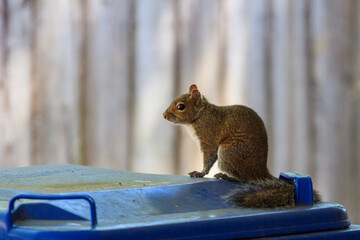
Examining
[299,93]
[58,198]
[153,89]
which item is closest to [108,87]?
[153,89]

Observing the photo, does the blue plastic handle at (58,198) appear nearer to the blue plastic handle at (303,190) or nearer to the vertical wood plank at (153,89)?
the blue plastic handle at (303,190)

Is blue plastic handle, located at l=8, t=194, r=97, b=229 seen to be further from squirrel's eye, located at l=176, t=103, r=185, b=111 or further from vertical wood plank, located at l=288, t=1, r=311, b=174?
vertical wood plank, located at l=288, t=1, r=311, b=174

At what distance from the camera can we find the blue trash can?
1.26m

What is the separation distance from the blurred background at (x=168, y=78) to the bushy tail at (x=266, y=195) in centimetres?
136

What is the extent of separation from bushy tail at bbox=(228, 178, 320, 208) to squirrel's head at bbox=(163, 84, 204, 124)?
78 cm

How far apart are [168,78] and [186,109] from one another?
2.16 feet

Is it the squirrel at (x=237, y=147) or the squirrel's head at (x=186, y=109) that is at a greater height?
the squirrel's head at (x=186, y=109)

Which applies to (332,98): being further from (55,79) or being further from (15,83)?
(15,83)

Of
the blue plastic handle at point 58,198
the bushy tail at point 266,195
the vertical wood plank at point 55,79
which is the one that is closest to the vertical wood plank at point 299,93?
the vertical wood plank at point 55,79

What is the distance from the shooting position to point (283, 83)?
2.96 meters

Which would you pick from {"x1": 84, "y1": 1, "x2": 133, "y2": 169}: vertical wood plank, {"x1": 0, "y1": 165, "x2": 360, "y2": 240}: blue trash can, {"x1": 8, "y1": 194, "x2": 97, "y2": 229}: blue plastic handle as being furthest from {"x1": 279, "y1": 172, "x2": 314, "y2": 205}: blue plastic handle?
{"x1": 84, "y1": 1, "x2": 133, "y2": 169}: vertical wood plank

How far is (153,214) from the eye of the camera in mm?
1441

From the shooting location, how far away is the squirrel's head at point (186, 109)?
7.72ft

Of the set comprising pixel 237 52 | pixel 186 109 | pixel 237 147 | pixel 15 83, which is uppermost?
pixel 237 52
